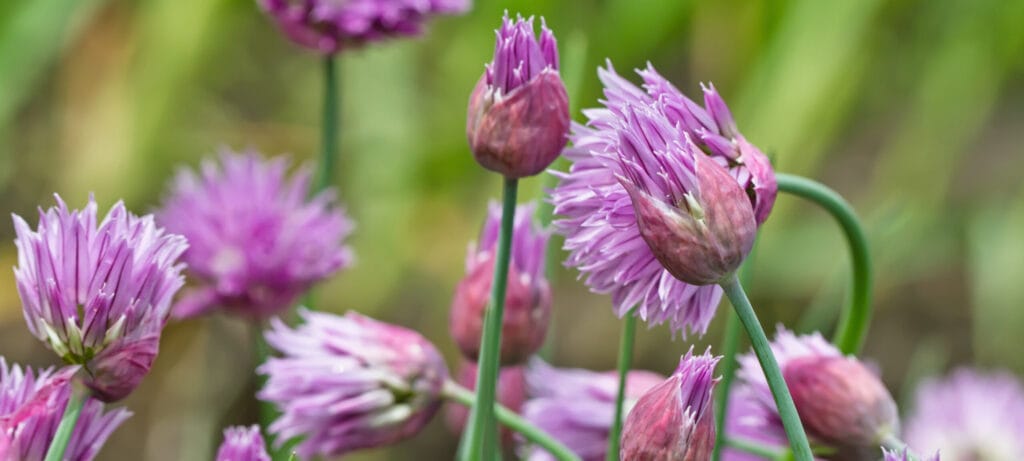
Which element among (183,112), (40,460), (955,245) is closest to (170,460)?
(183,112)

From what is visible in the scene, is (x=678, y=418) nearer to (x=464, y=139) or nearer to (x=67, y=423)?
(x=67, y=423)

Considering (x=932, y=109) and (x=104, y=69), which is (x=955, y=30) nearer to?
(x=932, y=109)

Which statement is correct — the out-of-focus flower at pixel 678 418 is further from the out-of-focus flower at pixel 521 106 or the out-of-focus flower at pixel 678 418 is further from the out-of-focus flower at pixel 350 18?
the out-of-focus flower at pixel 350 18

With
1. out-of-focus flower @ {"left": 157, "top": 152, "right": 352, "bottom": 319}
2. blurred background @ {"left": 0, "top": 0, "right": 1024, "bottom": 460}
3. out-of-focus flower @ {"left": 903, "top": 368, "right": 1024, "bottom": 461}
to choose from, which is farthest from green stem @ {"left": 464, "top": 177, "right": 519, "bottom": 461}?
blurred background @ {"left": 0, "top": 0, "right": 1024, "bottom": 460}

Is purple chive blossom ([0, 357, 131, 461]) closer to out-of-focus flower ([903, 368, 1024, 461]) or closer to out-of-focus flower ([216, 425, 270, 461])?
out-of-focus flower ([216, 425, 270, 461])

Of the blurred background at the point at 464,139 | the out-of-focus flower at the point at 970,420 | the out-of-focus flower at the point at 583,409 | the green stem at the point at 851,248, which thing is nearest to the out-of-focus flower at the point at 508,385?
the out-of-focus flower at the point at 583,409
